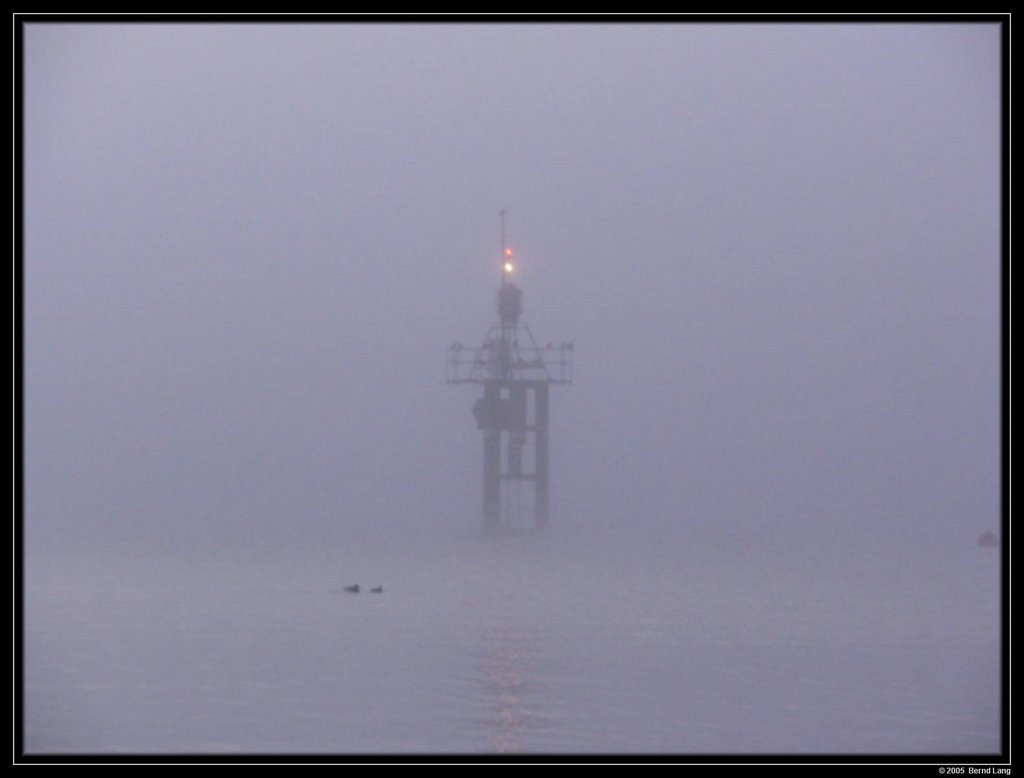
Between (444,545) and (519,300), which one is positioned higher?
(519,300)

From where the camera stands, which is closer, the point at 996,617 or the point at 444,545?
the point at 996,617

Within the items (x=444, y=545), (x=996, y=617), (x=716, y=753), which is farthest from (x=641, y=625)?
(x=444, y=545)

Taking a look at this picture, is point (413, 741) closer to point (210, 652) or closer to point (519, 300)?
point (210, 652)

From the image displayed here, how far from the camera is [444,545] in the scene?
9538 centimetres

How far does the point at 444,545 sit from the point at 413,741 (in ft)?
240

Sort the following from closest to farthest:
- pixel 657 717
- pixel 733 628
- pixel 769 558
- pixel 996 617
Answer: pixel 657 717 < pixel 733 628 < pixel 996 617 < pixel 769 558

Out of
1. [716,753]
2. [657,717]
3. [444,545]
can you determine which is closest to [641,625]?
[657,717]

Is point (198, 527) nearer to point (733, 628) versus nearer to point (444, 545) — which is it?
point (444, 545)

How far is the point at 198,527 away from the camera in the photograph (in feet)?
429
